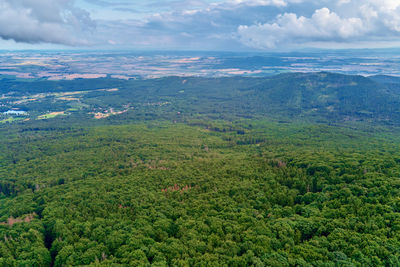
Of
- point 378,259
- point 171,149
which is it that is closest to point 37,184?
point 171,149

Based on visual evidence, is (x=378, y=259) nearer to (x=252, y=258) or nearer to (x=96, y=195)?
(x=252, y=258)

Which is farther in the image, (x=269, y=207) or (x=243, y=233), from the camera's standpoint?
(x=269, y=207)

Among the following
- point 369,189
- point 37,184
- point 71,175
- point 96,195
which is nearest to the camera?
point 369,189

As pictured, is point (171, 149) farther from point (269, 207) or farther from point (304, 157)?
point (269, 207)

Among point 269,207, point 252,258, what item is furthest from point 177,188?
point 252,258

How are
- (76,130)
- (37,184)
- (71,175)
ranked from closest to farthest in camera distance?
1. (37,184)
2. (71,175)
3. (76,130)

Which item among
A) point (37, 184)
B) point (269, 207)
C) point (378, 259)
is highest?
point (378, 259)

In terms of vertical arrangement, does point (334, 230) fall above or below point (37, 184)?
above

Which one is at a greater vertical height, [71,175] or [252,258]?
[252,258]

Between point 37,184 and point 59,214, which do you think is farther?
point 37,184
